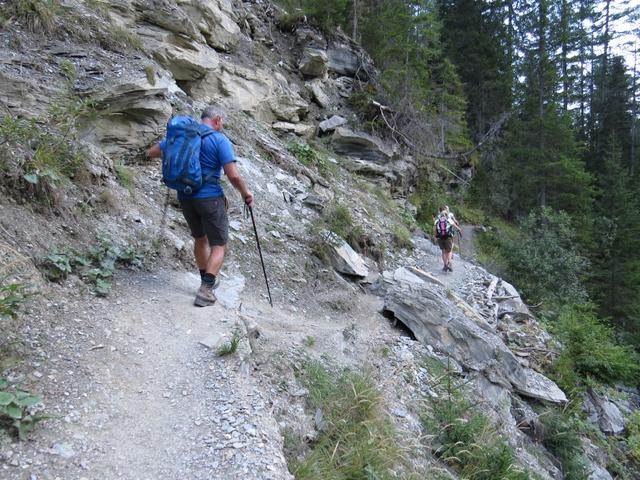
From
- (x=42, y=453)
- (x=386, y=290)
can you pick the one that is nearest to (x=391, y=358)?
(x=386, y=290)

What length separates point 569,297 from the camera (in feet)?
45.4

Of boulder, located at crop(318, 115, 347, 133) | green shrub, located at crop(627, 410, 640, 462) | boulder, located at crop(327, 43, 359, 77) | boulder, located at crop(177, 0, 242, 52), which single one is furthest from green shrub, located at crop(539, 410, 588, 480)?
boulder, located at crop(327, 43, 359, 77)

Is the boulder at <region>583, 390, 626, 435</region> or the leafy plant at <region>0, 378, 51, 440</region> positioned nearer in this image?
the leafy plant at <region>0, 378, 51, 440</region>

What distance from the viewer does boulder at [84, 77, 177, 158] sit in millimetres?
6824

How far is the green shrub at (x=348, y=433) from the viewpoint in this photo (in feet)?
10.0

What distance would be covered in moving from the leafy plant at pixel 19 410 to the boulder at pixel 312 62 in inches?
611

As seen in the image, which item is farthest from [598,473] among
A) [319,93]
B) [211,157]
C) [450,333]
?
[319,93]

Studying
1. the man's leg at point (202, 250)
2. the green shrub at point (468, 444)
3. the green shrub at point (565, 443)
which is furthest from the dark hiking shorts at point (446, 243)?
the man's leg at point (202, 250)

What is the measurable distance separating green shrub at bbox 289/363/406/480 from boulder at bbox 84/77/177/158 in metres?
5.16

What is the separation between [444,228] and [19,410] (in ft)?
34.3

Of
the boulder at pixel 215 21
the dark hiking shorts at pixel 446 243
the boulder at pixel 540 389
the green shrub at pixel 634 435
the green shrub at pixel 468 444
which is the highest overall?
the boulder at pixel 215 21

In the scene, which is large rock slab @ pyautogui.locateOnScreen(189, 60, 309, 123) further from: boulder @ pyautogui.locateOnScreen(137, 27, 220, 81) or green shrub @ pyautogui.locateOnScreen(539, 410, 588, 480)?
green shrub @ pyautogui.locateOnScreen(539, 410, 588, 480)

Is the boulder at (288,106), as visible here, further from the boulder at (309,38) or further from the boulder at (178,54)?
the boulder at (309,38)

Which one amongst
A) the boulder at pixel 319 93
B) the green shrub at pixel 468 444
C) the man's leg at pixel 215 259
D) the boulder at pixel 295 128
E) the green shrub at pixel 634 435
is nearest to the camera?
the green shrub at pixel 468 444
